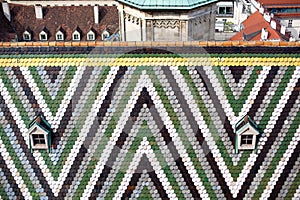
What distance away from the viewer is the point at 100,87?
13469 mm

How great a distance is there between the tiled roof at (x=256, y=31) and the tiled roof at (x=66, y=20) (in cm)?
1192

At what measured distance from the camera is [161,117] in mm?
13359

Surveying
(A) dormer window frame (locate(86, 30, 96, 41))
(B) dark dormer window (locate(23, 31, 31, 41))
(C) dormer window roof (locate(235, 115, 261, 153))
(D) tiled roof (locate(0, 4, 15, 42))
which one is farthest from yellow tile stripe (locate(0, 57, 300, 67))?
(B) dark dormer window (locate(23, 31, 31, 41))

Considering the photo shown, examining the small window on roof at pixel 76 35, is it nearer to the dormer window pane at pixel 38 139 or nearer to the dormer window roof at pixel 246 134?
the dormer window pane at pixel 38 139

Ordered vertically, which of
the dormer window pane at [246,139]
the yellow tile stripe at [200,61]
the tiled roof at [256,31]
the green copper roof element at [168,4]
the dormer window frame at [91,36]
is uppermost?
the green copper roof element at [168,4]

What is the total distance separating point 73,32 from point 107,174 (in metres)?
32.3

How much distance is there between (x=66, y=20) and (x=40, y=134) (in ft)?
108

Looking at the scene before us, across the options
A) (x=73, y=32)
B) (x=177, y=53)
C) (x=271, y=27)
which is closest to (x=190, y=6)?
(x=177, y=53)

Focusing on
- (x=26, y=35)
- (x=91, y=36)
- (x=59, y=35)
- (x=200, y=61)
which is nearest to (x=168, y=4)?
(x=200, y=61)

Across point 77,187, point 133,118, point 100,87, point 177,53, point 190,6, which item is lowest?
point 77,187

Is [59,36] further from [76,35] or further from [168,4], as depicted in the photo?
[168,4]

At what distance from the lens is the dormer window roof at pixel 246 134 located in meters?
13.1

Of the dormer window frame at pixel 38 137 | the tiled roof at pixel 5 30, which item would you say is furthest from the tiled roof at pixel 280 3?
the dormer window frame at pixel 38 137

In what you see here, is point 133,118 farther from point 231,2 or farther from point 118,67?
point 231,2
